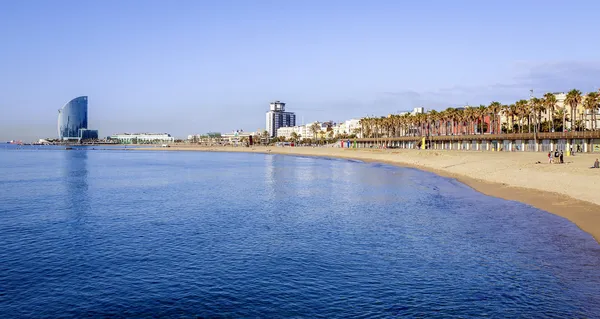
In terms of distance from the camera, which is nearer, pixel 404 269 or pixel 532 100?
pixel 404 269

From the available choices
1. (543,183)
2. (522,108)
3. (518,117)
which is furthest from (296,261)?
(518,117)

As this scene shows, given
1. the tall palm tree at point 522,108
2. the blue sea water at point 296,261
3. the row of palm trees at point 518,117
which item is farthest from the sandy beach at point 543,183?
the tall palm tree at point 522,108

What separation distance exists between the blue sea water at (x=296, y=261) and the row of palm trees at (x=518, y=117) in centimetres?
6030

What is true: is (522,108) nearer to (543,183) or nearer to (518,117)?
(518,117)

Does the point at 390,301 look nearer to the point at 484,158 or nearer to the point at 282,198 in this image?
the point at 282,198

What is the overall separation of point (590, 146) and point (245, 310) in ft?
232

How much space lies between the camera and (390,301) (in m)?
12.9

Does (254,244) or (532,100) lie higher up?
(532,100)

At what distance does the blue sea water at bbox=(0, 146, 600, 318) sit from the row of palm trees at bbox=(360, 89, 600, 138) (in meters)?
60.3

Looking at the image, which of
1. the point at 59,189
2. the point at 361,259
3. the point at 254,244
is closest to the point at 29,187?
the point at 59,189

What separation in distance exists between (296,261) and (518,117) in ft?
324

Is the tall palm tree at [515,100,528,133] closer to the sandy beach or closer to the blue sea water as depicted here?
the sandy beach

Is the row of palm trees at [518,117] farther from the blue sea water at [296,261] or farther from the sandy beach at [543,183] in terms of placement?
the blue sea water at [296,261]

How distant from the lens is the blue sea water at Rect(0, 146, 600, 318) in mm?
12672
